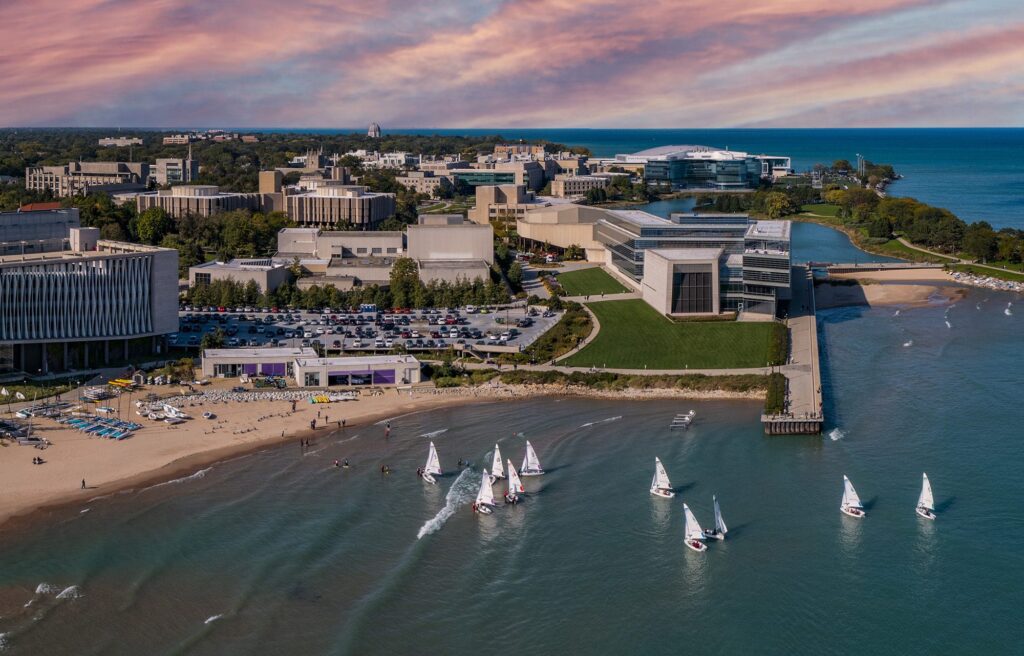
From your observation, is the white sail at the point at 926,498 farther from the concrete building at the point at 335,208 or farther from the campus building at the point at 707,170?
the campus building at the point at 707,170

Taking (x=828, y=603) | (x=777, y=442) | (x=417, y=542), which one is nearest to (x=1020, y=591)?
(x=828, y=603)

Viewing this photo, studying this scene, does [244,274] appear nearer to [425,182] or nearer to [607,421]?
[607,421]

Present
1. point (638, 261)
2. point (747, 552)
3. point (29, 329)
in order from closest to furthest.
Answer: point (747, 552) → point (29, 329) → point (638, 261)

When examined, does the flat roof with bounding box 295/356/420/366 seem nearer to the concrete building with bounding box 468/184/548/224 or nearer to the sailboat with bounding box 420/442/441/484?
the sailboat with bounding box 420/442/441/484

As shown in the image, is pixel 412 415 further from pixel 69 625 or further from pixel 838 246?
pixel 838 246

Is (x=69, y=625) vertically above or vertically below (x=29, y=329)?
below

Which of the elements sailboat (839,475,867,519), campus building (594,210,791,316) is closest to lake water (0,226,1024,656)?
sailboat (839,475,867,519)

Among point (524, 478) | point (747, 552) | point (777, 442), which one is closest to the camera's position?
point (747, 552)

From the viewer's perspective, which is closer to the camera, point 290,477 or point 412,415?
point 290,477

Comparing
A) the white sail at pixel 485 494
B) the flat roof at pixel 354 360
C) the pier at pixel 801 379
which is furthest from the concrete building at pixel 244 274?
the white sail at pixel 485 494
